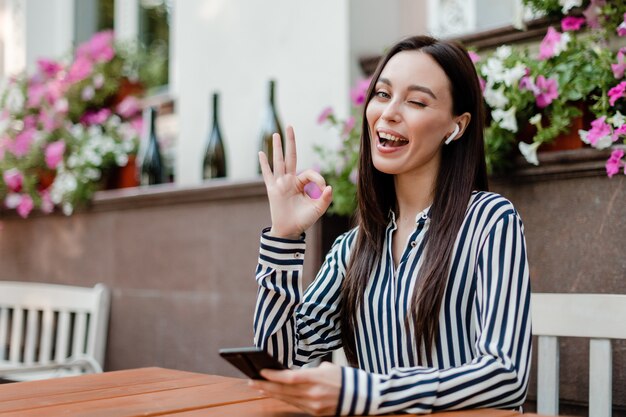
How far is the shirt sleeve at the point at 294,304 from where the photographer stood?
1491mm

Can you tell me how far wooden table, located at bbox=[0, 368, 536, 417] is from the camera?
3.96 ft

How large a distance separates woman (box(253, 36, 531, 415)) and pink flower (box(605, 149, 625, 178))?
0.47 meters

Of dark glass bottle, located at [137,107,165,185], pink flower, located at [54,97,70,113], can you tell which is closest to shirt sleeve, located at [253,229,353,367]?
dark glass bottle, located at [137,107,165,185]

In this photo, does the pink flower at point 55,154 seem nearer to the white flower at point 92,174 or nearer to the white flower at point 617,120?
the white flower at point 92,174

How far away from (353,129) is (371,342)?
1.10 meters

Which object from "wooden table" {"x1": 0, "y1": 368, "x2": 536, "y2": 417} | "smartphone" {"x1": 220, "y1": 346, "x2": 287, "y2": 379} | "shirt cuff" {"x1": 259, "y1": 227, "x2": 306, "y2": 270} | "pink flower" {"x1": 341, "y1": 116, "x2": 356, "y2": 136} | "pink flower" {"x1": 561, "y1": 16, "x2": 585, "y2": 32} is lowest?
"wooden table" {"x1": 0, "y1": 368, "x2": 536, "y2": 417}

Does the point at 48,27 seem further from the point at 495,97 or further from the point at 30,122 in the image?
the point at 495,97

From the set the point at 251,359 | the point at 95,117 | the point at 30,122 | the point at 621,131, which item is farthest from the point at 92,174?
the point at 251,359

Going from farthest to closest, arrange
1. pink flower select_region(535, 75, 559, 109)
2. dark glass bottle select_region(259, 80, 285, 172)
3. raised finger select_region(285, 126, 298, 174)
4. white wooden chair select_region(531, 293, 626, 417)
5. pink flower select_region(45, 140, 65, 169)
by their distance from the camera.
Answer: pink flower select_region(45, 140, 65, 169) → dark glass bottle select_region(259, 80, 285, 172) → pink flower select_region(535, 75, 559, 109) → white wooden chair select_region(531, 293, 626, 417) → raised finger select_region(285, 126, 298, 174)

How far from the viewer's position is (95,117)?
12.6 feet

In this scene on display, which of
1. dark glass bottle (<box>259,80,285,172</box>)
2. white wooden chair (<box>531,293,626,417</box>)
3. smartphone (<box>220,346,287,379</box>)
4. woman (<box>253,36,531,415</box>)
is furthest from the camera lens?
dark glass bottle (<box>259,80,285,172</box>)

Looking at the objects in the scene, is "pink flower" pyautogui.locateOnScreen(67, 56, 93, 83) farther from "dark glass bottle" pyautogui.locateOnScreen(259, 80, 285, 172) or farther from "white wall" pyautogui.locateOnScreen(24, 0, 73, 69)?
"dark glass bottle" pyautogui.locateOnScreen(259, 80, 285, 172)

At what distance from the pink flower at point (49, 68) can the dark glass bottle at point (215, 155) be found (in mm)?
1138

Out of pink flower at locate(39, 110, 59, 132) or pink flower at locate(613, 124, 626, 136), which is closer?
pink flower at locate(613, 124, 626, 136)
